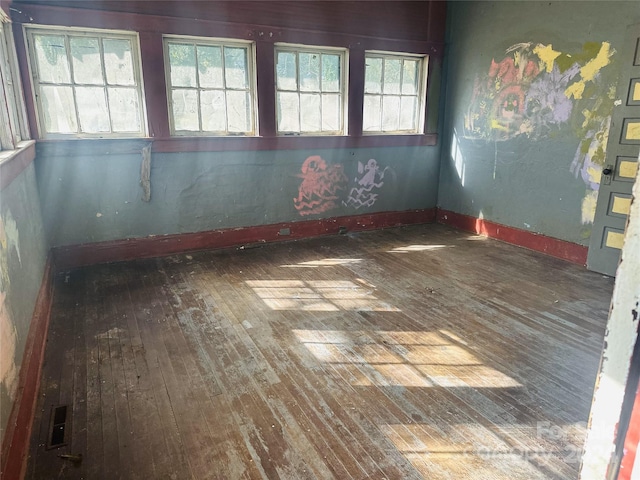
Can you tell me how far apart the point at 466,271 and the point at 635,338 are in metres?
3.61

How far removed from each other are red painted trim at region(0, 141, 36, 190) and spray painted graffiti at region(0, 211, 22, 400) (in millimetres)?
197

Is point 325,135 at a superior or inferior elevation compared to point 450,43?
inferior

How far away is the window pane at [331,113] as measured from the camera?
5070mm

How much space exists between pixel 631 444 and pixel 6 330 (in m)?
2.21

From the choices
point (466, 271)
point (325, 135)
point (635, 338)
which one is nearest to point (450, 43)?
point (325, 135)

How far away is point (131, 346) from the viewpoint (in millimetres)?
2764

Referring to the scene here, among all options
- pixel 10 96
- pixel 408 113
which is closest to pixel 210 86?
pixel 10 96

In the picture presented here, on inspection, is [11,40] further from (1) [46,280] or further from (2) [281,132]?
(2) [281,132]

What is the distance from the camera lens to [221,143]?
455 cm

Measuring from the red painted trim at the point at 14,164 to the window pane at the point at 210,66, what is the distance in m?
1.71

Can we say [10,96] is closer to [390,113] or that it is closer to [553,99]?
[390,113]

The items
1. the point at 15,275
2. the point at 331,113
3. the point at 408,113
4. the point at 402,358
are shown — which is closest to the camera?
the point at 15,275

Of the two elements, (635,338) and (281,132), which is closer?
(635,338)

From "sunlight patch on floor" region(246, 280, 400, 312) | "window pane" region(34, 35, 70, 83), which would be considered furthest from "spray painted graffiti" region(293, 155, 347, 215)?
"window pane" region(34, 35, 70, 83)
